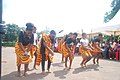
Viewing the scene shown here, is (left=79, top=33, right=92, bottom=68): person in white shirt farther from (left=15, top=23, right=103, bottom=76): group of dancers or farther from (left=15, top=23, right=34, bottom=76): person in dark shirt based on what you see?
(left=15, top=23, right=34, bottom=76): person in dark shirt

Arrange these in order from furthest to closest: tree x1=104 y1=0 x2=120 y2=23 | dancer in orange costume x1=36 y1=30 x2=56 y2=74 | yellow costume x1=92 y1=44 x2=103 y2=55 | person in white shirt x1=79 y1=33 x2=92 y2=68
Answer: tree x1=104 y1=0 x2=120 y2=23 → yellow costume x1=92 y1=44 x2=103 y2=55 → person in white shirt x1=79 y1=33 x2=92 y2=68 → dancer in orange costume x1=36 y1=30 x2=56 y2=74

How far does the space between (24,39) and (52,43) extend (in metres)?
1.39

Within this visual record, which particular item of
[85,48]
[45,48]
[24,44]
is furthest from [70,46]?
[24,44]

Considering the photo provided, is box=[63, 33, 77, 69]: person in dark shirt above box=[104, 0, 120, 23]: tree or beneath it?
beneath

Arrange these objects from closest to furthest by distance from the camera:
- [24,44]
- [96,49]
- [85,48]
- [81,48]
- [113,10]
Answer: [24,44] → [85,48] → [81,48] → [96,49] → [113,10]

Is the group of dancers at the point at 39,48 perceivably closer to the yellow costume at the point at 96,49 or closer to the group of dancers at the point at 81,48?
the group of dancers at the point at 81,48

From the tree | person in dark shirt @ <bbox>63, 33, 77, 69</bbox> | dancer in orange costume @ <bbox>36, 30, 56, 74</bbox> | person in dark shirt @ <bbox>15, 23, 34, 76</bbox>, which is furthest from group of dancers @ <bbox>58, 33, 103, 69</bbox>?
the tree

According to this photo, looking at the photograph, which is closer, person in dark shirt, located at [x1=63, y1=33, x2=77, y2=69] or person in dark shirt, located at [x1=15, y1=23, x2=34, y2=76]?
person in dark shirt, located at [x1=15, y1=23, x2=34, y2=76]

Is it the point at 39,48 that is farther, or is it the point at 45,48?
the point at 39,48

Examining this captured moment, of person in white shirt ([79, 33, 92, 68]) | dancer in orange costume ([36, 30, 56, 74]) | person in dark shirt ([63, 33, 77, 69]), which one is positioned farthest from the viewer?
person in white shirt ([79, 33, 92, 68])

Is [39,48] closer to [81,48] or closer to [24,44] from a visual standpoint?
[24,44]

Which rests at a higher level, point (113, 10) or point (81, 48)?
point (113, 10)

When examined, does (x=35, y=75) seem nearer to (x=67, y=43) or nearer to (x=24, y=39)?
(x=24, y=39)

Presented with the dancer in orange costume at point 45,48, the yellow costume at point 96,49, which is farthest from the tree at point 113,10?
the dancer in orange costume at point 45,48
